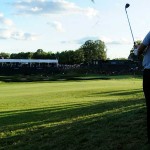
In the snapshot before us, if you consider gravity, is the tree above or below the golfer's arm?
above

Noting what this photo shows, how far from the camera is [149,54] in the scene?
8023 millimetres

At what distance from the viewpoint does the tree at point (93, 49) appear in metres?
192

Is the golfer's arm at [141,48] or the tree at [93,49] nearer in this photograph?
the golfer's arm at [141,48]

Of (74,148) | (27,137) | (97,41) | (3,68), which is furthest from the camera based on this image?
(97,41)

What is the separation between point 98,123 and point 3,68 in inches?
3788

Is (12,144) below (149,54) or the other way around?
below

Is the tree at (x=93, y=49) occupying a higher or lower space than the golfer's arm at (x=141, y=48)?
higher

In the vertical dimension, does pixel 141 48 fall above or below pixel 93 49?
below

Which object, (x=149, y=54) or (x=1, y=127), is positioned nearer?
(x=149, y=54)

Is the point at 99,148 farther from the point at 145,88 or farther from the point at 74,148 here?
the point at 145,88

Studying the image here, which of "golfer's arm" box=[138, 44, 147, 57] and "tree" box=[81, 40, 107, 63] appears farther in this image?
"tree" box=[81, 40, 107, 63]

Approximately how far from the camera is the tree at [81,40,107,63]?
19189cm

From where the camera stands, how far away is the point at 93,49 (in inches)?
7618

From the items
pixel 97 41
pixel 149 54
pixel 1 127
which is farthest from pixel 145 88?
pixel 97 41
